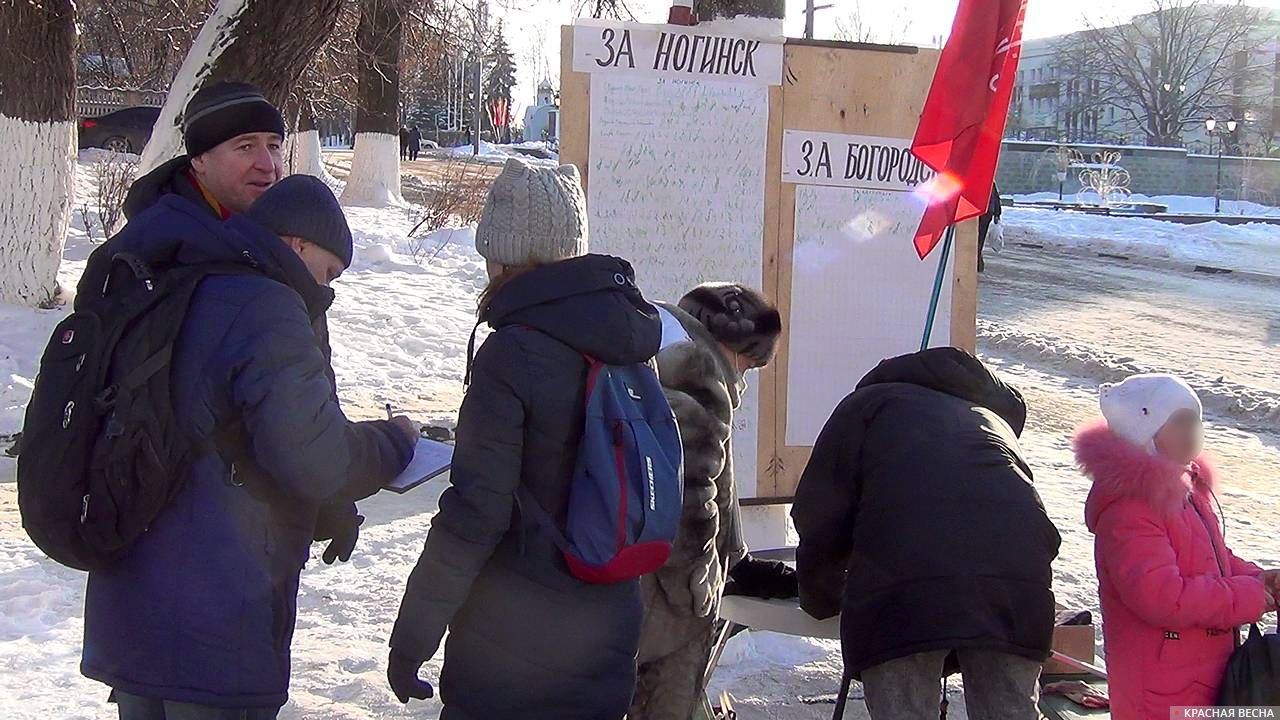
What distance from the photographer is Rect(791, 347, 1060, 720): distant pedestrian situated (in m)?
2.72

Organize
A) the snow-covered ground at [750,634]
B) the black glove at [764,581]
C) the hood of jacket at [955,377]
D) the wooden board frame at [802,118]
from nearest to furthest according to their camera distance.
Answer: the hood of jacket at [955,377] < the black glove at [764,581] < the snow-covered ground at [750,634] < the wooden board frame at [802,118]

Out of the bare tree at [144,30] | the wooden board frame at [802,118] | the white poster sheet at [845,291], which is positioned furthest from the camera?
the bare tree at [144,30]

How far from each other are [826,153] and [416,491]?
325cm

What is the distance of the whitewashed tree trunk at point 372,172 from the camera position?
1966 cm

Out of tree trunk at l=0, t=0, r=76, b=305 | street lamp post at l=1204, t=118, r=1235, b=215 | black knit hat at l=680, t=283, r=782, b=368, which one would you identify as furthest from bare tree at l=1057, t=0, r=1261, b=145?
black knit hat at l=680, t=283, r=782, b=368

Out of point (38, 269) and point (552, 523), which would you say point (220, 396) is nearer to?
point (552, 523)

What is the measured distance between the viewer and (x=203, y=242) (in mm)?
2287

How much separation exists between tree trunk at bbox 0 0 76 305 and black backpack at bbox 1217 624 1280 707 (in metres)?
8.93

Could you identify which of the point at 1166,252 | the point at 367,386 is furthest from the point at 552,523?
the point at 1166,252

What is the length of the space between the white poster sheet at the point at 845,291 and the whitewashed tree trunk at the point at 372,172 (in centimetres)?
1563

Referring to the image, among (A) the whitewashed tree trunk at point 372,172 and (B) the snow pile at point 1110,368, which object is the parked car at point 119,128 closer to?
(A) the whitewashed tree trunk at point 372,172

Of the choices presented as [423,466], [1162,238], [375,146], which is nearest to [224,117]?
[423,466]

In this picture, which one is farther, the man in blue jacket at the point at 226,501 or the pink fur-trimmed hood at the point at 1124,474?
the pink fur-trimmed hood at the point at 1124,474

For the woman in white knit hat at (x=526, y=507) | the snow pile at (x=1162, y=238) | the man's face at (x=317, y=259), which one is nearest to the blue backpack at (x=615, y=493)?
the woman in white knit hat at (x=526, y=507)
